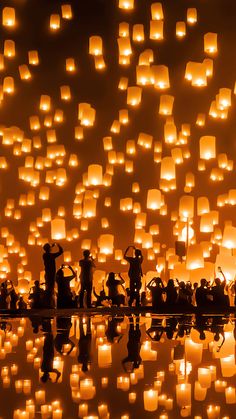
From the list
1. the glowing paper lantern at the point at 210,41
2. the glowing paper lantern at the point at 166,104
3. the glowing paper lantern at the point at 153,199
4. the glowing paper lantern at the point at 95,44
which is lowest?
the glowing paper lantern at the point at 153,199

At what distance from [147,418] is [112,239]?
41.9 ft

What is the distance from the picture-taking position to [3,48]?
50.9 ft

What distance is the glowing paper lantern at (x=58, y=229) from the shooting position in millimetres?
15048

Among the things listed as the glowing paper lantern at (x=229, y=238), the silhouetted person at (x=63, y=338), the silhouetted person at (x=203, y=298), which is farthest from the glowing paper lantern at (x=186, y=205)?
the silhouetted person at (x=63, y=338)

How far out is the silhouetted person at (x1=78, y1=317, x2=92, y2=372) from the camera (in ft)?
13.5

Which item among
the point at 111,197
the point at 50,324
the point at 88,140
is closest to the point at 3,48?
the point at 88,140

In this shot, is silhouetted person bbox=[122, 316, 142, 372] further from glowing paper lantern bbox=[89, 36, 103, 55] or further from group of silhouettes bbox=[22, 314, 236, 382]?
glowing paper lantern bbox=[89, 36, 103, 55]

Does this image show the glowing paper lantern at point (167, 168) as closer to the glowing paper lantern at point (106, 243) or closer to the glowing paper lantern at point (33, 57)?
the glowing paper lantern at point (106, 243)

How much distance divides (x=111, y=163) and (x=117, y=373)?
40.0 feet

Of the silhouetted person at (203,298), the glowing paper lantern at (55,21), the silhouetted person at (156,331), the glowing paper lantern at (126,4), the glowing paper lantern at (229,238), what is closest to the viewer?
the silhouetted person at (156,331)

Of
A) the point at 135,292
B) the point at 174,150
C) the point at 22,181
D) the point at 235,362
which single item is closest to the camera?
the point at 235,362

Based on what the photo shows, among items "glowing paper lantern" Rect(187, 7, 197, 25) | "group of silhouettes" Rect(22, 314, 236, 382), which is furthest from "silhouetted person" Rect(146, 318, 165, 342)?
"glowing paper lantern" Rect(187, 7, 197, 25)

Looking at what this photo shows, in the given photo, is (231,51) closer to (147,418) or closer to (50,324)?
(50,324)

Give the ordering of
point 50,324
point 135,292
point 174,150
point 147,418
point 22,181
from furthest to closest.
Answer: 1. point 22,181
2. point 174,150
3. point 135,292
4. point 50,324
5. point 147,418
